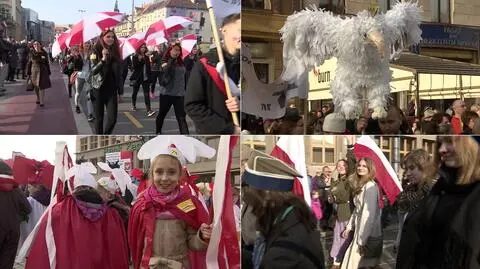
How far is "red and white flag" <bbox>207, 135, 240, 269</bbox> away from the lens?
316 cm

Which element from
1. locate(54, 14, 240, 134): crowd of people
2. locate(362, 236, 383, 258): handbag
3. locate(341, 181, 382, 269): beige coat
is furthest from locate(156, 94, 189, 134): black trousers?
locate(362, 236, 383, 258): handbag

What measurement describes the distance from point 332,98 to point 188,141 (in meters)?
0.87

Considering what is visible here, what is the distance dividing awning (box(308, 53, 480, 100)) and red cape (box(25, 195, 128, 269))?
4.49 feet

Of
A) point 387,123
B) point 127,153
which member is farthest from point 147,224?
point 387,123

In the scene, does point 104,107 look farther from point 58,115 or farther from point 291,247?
point 291,247

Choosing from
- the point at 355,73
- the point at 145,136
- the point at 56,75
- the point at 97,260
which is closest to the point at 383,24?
the point at 355,73

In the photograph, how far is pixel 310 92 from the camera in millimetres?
3260

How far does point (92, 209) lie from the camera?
3.22 meters

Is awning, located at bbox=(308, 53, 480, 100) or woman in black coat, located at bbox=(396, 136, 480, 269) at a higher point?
awning, located at bbox=(308, 53, 480, 100)

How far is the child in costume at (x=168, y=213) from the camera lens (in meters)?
3.16

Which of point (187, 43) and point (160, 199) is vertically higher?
point (187, 43)

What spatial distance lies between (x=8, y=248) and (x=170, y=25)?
1556mm

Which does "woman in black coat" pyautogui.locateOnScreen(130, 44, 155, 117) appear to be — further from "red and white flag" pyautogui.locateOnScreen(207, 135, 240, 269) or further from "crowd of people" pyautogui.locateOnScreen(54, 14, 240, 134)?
"red and white flag" pyautogui.locateOnScreen(207, 135, 240, 269)

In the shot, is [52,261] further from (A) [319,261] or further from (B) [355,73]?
(B) [355,73]
